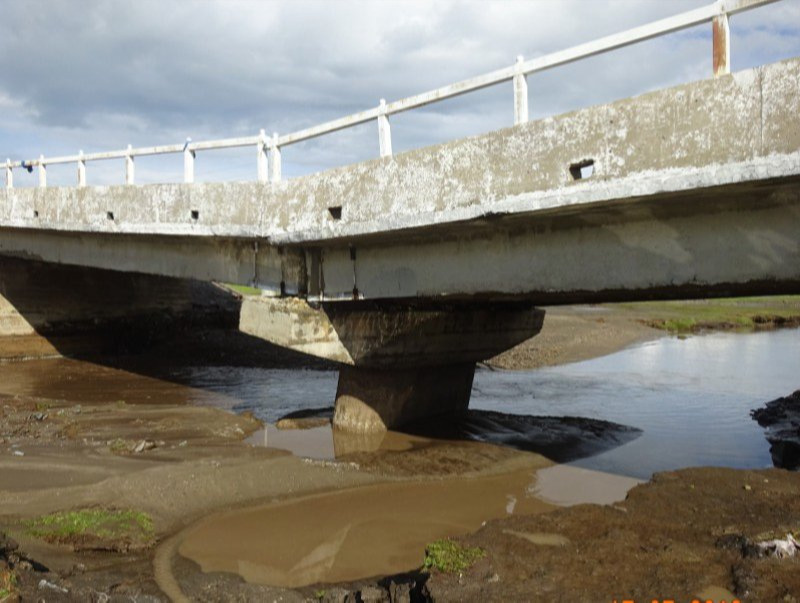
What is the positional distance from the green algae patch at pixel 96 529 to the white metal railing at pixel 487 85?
4731 millimetres

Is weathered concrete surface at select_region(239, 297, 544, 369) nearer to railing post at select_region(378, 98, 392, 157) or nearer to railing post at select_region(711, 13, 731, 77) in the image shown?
railing post at select_region(378, 98, 392, 157)

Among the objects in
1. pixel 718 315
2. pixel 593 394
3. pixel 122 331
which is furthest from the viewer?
pixel 718 315

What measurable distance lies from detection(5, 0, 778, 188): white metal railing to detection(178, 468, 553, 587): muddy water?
3.90m

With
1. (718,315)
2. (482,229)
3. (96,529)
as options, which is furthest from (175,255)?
(718,315)

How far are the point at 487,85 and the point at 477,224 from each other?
1.37 m

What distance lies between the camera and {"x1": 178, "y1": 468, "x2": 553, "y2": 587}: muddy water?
5922 mm

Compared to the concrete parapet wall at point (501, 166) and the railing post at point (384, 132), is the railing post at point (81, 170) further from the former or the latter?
the railing post at point (384, 132)

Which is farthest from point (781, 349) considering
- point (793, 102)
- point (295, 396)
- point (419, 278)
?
point (793, 102)

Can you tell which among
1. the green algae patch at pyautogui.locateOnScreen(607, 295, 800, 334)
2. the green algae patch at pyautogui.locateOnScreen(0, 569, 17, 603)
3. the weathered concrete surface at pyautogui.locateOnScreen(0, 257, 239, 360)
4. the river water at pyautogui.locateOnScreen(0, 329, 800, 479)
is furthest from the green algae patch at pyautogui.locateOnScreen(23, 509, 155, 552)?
the green algae patch at pyautogui.locateOnScreen(607, 295, 800, 334)

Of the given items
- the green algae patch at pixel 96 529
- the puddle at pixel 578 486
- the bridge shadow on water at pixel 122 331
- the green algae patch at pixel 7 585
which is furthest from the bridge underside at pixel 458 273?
the green algae patch at pixel 7 585

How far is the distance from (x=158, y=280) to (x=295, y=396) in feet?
30.5

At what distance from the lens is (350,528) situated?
6.91m

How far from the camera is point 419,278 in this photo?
28.5 feet

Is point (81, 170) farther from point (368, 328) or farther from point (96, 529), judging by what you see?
point (96, 529)
